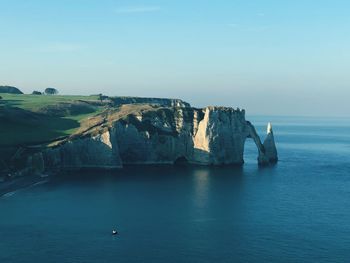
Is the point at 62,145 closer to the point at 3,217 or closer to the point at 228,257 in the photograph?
the point at 3,217

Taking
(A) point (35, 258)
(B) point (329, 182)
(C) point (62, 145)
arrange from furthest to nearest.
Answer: (C) point (62, 145) → (B) point (329, 182) → (A) point (35, 258)

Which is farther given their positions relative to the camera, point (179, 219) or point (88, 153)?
point (88, 153)

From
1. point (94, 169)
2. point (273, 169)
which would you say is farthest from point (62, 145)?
point (273, 169)

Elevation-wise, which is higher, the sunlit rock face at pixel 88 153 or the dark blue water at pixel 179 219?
the sunlit rock face at pixel 88 153

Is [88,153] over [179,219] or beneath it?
over

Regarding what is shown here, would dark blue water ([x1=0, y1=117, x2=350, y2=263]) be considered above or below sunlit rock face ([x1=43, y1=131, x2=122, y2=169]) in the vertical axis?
below

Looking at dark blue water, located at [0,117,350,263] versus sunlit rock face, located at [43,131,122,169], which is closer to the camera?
dark blue water, located at [0,117,350,263]

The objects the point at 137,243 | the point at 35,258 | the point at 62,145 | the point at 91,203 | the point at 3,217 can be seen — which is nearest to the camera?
the point at 35,258

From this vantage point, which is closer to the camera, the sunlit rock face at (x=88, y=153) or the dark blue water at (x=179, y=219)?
the dark blue water at (x=179, y=219)
